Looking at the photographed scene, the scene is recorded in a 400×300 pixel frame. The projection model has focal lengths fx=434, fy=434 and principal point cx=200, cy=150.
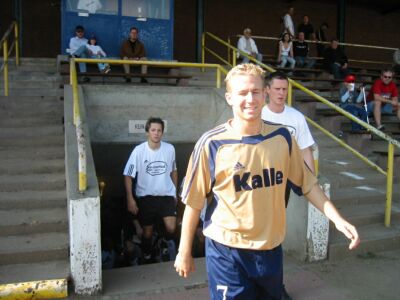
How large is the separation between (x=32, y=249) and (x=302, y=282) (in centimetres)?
267

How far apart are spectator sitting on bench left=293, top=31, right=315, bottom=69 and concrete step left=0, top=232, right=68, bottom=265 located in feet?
29.0

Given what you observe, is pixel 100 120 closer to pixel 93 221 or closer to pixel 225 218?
pixel 93 221

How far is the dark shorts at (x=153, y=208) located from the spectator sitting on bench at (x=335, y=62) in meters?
7.39

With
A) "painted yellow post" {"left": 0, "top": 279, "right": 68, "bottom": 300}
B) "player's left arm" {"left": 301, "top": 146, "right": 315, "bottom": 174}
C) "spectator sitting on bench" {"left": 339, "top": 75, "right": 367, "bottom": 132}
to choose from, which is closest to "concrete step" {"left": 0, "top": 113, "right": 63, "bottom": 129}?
"painted yellow post" {"left": 0, "top": 279, "right": 68, "bottom": 300}

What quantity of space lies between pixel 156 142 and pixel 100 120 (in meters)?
1.98

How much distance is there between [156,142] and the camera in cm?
525

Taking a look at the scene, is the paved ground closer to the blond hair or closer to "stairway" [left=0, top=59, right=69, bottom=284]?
"stairway" [left=0, top=59, right=69, bottom=284]

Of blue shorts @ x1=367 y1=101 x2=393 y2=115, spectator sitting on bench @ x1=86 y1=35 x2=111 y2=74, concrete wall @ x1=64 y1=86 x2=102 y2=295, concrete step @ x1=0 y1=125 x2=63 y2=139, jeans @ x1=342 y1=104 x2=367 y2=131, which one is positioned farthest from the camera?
spectator sitting on bench @ x1=86 y1=35 x2=111 y2=74

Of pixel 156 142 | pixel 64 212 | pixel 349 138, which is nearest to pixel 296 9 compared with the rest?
pixel 349 138

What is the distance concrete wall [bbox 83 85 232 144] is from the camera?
6871mm

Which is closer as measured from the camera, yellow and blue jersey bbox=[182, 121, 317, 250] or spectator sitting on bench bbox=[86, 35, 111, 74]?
yellow and blue jersey bbox=[182, 121, 317, 250]

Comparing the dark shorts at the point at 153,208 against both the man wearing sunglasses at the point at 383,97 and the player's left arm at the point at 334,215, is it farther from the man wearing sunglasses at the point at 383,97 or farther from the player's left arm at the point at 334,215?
the man wearing sunglasses at the point at 383,97

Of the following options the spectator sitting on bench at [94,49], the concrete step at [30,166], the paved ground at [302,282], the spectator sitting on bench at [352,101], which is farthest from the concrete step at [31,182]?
the spectator sitting on bench at [352,101]

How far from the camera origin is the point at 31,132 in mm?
6332
